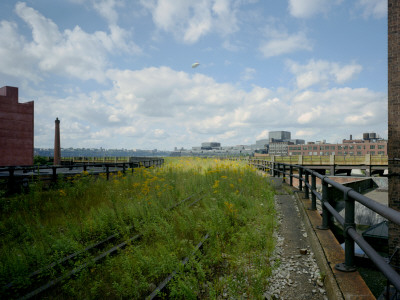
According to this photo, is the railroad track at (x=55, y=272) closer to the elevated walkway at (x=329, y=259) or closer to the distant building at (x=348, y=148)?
the elevated walkway at (x=329, y=259)

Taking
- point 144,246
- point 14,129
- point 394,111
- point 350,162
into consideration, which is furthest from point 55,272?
point 350,162

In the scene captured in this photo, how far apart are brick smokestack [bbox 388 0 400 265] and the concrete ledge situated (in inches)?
270

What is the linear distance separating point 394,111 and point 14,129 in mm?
28487

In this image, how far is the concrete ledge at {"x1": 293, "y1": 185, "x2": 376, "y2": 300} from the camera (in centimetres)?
303

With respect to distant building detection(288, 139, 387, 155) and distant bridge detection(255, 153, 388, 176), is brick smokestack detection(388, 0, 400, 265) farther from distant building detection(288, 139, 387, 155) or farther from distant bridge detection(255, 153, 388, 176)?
distant building detection(288, 139, 387, 155)

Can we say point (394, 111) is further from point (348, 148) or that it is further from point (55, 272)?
point (348, 148)

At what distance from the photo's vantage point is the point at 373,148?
12506 centimetres

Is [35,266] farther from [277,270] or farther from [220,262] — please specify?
[277,270]

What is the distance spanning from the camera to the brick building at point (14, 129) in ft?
74.9

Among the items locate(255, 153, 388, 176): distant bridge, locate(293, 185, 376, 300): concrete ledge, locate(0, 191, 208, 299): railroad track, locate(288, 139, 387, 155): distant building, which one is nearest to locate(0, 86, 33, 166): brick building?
locate(0, 191, 208, 299): railroad track

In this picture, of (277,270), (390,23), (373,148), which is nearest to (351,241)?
(277,270)

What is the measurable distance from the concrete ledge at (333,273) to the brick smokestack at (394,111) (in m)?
6.86

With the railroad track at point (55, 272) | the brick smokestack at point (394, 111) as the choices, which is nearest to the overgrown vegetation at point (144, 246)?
the railroad track at point (55, 272)

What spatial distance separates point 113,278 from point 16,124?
2535 centimetres
